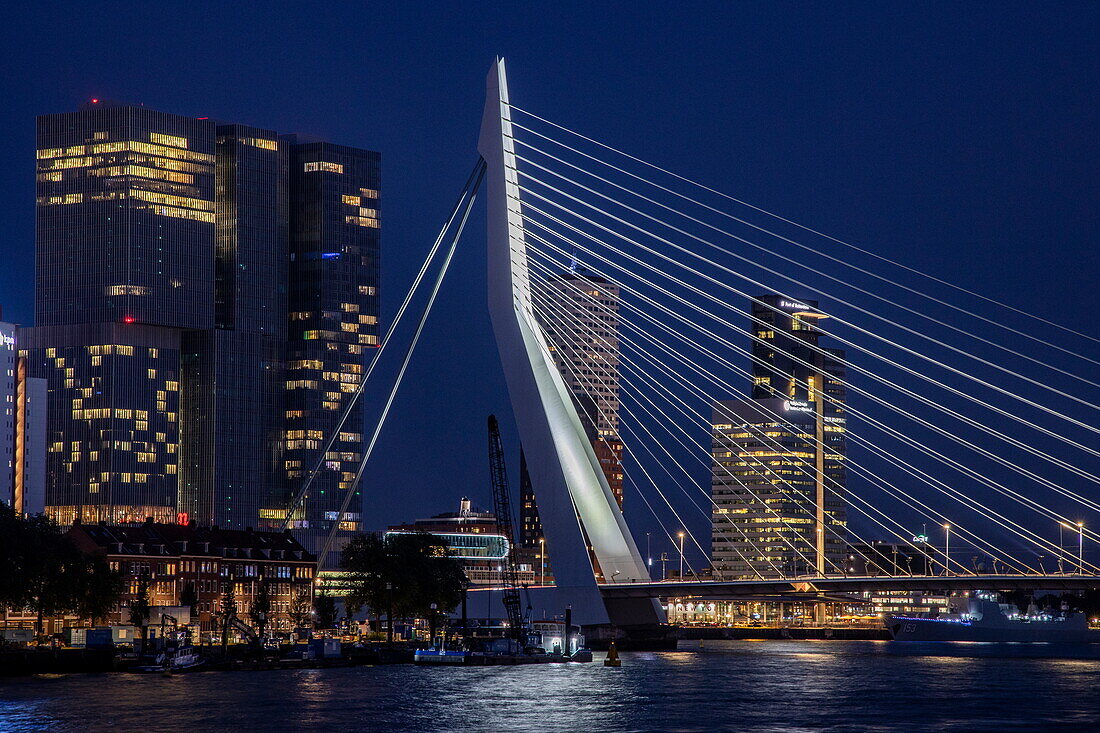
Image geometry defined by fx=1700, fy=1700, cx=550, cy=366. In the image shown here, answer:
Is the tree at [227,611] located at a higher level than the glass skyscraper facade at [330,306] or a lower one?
lower

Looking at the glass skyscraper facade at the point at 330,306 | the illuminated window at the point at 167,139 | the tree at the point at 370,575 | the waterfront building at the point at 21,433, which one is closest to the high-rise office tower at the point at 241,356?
the glass skyscraper facade at the point at 330,306

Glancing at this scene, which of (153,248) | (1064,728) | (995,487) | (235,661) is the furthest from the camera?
(153,248)

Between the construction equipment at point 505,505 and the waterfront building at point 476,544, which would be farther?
the waterfront building at point 476,544

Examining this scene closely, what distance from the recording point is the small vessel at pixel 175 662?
68.7 meters

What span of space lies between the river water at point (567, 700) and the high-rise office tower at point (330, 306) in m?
90.1

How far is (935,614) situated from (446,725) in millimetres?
140716

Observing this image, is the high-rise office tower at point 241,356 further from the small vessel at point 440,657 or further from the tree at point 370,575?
the small vessel at point 440,657

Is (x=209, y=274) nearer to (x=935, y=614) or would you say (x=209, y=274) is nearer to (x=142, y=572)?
(x=142, y=572)

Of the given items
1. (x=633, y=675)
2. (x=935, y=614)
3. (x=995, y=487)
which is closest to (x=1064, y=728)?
(x=995, y=487)

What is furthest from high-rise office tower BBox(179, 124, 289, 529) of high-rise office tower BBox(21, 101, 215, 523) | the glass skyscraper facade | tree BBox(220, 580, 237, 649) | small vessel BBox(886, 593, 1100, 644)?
small vessel BBox(886, 593, 1100, 644)

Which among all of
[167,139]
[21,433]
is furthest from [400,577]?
[167,139]

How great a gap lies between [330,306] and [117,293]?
2226 cm

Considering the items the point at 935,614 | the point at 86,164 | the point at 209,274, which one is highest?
the point at 86,164

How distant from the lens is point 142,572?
103 metres
